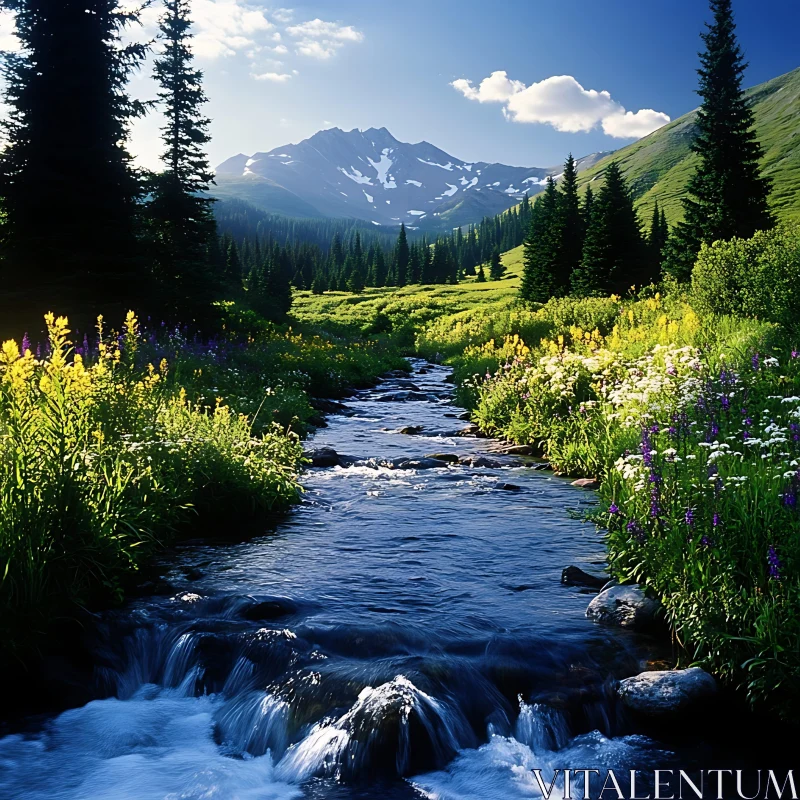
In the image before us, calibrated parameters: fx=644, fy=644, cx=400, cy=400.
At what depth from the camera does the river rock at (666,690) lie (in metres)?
4.23

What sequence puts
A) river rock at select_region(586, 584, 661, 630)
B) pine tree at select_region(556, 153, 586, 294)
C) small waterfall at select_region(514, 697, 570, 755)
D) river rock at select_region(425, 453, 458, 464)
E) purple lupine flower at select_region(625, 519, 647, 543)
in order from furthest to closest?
pine tree at select_region(556, 153, 586, 294) → river rock at select_region(425, 453, 458, 464) → purple lupine flower at select_region(625, 519, 647, 543) → river rock at select_region(586, 584, 661, 630) → small waterfall at select_region(514, 697, 570, 755)

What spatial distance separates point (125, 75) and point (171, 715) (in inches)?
807

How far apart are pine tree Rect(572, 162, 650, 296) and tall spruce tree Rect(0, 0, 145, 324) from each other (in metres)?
34.0

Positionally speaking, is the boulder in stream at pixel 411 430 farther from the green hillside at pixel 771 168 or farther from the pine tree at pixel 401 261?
the pine tree at pixel 401 261

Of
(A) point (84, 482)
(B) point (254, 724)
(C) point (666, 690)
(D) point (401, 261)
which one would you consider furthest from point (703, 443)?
(D) point (401, 261)

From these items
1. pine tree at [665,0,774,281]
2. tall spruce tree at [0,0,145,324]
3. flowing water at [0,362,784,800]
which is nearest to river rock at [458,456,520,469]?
flowing water at [0,362,784,800]

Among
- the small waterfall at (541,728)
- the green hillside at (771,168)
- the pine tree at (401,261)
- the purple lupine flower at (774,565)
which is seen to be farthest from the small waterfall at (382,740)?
the pine tree at (401,261)

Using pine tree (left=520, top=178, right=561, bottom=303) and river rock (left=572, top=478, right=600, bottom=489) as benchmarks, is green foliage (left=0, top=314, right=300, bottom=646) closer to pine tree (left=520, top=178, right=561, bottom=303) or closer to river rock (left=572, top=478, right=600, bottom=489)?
river rock (left=572, top=478, right=600, bottom=489)

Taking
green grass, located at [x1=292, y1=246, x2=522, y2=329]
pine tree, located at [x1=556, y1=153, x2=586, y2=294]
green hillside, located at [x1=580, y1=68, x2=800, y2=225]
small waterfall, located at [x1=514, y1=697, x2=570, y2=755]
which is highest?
green hillside, located at [x1=580, y1=68, x2=800, y2=225]

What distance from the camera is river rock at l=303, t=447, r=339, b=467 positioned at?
37.7 feet

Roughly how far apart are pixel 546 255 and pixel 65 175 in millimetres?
44467

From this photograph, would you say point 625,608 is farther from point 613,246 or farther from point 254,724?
point 613,246

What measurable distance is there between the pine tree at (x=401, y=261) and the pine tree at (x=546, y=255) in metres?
60.1

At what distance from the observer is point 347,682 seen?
4.50m
